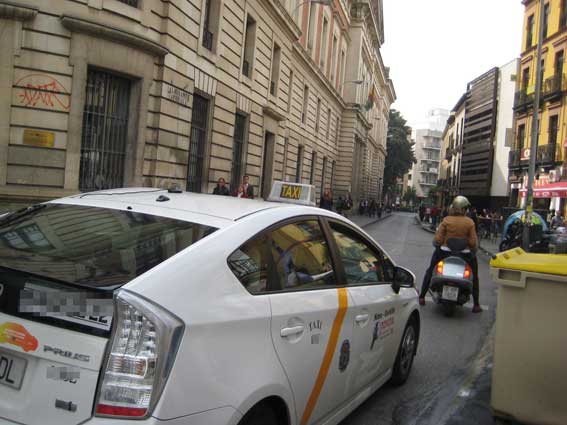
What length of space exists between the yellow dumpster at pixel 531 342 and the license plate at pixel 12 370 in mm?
3056

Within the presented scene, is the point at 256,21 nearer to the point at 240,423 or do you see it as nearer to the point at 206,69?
the point at 206,69

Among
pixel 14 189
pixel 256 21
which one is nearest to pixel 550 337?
pixel 14 189

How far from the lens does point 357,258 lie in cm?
385

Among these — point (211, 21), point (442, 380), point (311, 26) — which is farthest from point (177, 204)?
point (311, 26)

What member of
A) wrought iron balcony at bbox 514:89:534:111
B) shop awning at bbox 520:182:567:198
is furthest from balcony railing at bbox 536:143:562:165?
shop awning at bbox 520:182:567:198

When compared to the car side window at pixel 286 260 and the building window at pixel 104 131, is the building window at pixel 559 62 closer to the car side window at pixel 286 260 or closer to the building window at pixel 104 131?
the building window at pixel 104 131

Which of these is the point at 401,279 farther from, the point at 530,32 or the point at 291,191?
the point at 530,32

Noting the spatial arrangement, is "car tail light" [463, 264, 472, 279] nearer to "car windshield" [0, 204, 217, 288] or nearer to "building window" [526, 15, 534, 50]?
"car windshield" [0, 204, 217, 288]

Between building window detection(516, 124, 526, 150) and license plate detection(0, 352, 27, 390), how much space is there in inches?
1502

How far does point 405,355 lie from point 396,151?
79.8 meters

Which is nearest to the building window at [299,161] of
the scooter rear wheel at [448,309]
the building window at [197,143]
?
the building window at [197,143]

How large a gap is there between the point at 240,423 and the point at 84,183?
11754 mm

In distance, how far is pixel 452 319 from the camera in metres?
7.49

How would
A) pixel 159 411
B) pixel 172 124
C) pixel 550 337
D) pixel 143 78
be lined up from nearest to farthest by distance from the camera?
pixel 159 411 < pixel 550 337 < pixel 143 78 < pixel 172 124
